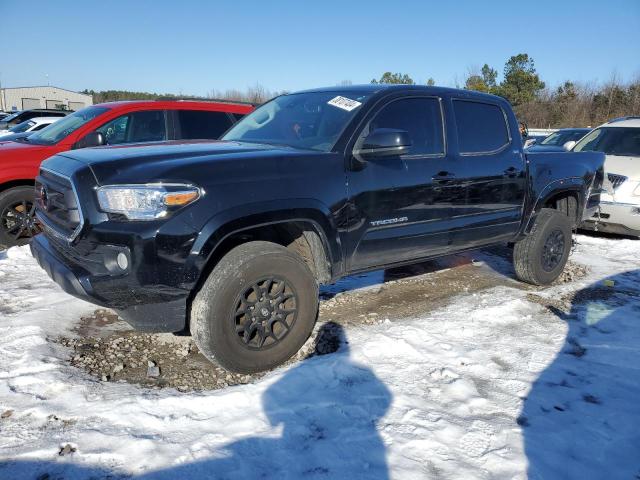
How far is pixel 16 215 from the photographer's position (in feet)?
19.2

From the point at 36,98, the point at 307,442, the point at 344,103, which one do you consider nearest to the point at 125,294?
the point at 307,442

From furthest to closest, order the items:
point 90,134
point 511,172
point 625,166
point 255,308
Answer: point 625,166 → point 90,134 → point 511,172 → point 255,308

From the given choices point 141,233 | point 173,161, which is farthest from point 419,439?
point 173,161

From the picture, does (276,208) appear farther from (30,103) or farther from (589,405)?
(30,103)

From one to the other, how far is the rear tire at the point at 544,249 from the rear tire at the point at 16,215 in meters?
5.70

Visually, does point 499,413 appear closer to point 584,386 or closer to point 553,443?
point 553,443

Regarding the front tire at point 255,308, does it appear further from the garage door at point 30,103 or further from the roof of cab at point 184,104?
the garage door at point 30,103

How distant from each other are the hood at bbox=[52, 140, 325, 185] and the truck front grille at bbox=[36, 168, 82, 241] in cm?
19

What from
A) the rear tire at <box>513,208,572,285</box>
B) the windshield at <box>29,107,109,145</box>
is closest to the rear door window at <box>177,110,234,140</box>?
the windshield at <box>29,107,109,145</box>

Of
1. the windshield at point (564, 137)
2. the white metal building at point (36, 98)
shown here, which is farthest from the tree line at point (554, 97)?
the white metal building at point (36, 98)

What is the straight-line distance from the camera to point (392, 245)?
12.2 feet

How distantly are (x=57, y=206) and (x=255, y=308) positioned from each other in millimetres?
1431

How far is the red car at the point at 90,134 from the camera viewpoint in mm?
5723

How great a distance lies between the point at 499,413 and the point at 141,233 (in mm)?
2289
